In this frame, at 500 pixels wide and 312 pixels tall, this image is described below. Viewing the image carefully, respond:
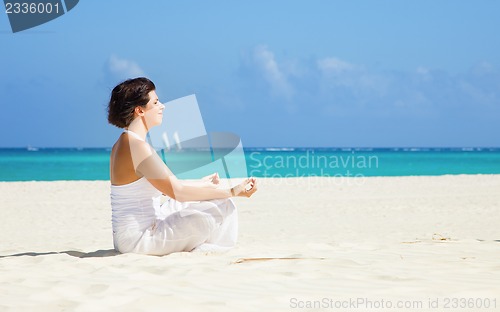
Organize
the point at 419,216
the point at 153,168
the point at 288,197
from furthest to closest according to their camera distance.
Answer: the point at 288,197, the point at 419,216, the point at 153,168

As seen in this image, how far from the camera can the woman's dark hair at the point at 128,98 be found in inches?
191

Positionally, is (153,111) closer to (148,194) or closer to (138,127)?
(138,127)

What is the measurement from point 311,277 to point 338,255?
3.34 feet

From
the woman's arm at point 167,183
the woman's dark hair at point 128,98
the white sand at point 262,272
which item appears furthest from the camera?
the woman's dark hair at point 128,98

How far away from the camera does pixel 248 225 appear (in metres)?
9.76

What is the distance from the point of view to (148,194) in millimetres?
4926

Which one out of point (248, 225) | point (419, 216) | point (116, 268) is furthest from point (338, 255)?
point (419, 216)

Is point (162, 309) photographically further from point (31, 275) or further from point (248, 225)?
point (248, 225)

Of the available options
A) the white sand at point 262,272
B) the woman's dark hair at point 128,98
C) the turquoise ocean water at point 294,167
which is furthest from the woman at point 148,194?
the turquoise ocean water at point 294,167

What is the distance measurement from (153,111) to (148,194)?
644 mm

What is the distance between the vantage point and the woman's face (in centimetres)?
489

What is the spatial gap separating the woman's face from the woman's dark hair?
1.5 inches

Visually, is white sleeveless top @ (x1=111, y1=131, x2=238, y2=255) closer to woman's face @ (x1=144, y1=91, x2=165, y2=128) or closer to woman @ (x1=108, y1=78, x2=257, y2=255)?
woman @ (x1=108, y1=78, x2=257, y2=255)

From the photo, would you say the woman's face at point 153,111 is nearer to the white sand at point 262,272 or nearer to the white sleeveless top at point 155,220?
the white sleeveless top at point 155,220
